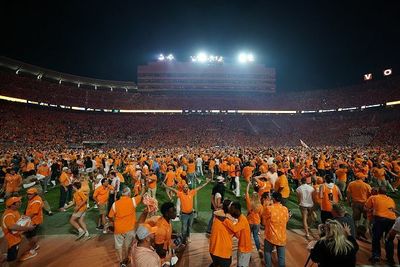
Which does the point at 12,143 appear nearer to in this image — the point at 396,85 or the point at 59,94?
the point at 59,94

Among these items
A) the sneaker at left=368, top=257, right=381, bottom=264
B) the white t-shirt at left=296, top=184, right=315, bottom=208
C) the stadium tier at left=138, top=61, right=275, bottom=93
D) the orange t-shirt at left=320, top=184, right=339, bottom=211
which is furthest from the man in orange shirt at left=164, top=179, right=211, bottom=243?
Result: the stadium tier at left=138, top=61, right=275, bottom=93

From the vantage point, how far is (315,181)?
8180mm

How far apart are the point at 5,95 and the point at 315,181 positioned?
5105 cm

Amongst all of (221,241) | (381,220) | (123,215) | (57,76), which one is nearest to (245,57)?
(57,76)

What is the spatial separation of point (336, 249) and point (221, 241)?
1735 mm

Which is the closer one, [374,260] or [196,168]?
[374,260]

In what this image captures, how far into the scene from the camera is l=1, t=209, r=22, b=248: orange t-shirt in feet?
16.2

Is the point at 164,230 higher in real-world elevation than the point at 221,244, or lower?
higher

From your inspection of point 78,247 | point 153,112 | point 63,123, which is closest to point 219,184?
point 78,247

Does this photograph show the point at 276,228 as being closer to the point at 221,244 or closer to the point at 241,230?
the point at 241,230

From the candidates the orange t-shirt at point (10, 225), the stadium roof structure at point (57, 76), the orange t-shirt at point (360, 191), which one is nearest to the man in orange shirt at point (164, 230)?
the orange t-shirt at point (10, 225)

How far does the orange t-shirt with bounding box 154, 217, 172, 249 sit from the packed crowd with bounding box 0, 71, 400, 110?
51640mm

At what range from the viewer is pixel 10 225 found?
16.3 ft

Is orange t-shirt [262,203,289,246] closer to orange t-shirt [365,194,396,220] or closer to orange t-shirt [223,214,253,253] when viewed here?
orange t-shirt [223,214,253,253]
